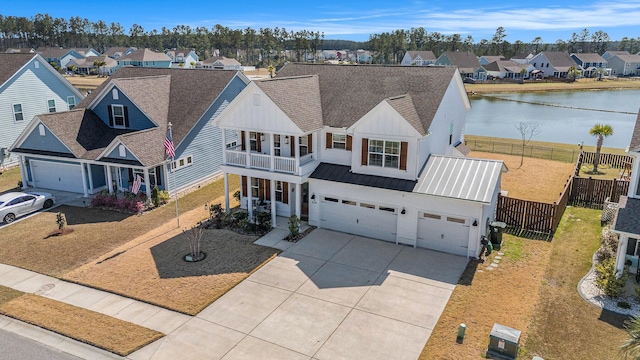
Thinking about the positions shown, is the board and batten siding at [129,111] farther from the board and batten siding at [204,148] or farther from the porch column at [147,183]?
the porch column at [147,183]

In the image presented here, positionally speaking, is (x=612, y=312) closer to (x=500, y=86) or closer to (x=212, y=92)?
(x=212, y=92)

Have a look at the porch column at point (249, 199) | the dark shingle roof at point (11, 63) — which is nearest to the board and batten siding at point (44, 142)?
the dark shingle roof at point (11, 63)

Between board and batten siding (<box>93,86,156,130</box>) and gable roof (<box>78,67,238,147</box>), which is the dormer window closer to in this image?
board and batten siding (<box>93,86,156,130</box>)

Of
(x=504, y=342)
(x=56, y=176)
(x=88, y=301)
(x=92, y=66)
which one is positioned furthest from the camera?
(x=92, y=66)

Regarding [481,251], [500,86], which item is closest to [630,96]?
[500,86]

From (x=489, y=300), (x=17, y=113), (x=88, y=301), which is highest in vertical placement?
(x=17, y=113)

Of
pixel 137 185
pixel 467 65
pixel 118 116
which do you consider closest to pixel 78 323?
pixel 137 185

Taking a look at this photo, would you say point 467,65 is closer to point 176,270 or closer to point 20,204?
point 20,204

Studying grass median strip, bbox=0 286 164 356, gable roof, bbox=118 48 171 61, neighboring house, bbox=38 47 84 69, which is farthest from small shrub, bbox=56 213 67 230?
neighboring house, bbox=38 47 84 69
